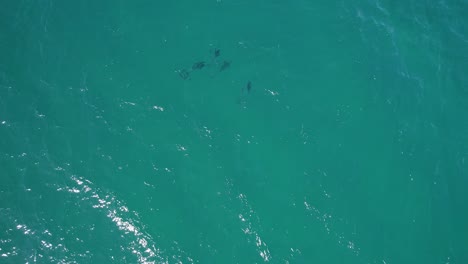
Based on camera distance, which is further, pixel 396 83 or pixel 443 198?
pixel 396 83

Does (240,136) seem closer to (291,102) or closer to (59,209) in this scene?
(291,102)

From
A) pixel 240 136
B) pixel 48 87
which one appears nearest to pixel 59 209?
pixel 48 87

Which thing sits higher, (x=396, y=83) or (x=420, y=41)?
(x=420, y=41)

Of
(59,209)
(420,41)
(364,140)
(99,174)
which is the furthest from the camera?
(420,41)

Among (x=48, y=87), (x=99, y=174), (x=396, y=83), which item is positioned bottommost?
(x=99, y=174)

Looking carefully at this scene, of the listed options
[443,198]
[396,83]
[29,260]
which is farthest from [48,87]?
[443,198]

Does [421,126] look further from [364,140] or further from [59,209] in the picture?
[59,209]

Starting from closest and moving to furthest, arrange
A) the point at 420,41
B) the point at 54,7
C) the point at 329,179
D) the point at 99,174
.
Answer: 1. the point at 99,174
2. the point at 329,179
3. the point at 54,7
4. the point at 420,41
